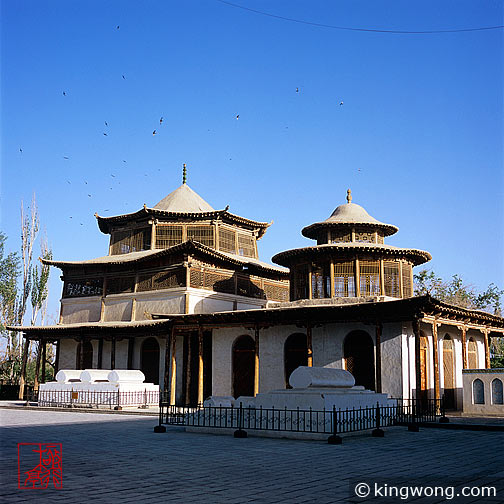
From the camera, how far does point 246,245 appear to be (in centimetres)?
3884

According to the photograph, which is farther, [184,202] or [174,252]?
[184,202]

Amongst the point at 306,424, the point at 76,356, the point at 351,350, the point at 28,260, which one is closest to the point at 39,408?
the point at 76,356

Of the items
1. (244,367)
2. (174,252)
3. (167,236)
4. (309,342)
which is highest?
(167,236)

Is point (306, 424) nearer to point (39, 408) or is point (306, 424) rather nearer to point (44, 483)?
point (44, 483)

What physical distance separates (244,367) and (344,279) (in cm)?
634

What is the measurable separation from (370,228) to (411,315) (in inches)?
296

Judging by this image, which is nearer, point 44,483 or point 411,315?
point 44,483

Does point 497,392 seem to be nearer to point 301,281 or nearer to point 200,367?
point 301,281

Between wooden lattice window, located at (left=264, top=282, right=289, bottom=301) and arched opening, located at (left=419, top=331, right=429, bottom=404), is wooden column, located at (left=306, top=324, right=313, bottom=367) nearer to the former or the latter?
arched opening, located at (left=419, top=331, right=429, bottom=404)

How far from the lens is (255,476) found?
29.3ft

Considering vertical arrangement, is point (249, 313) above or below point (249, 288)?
below

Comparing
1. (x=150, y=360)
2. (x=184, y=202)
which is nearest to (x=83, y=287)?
(x=150, y=360)

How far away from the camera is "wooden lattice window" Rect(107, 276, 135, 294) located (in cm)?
3466

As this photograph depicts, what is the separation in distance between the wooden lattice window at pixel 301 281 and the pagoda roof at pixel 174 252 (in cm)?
586
